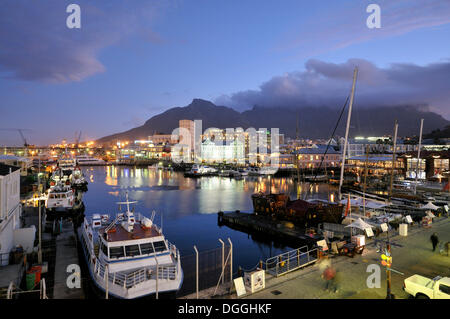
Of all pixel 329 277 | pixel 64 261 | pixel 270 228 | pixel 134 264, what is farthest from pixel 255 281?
pixel 270 228

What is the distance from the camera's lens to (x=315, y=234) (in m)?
25.6

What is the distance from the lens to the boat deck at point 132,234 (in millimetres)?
16219

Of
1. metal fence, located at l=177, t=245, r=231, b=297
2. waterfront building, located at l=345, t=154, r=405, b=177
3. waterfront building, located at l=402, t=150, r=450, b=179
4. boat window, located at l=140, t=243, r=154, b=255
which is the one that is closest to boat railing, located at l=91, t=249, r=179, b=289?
boat window, located at l=140, t=243, r=154, b=255

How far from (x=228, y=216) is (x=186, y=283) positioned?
17.8m

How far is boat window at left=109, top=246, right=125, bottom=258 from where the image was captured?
14942 millimetres

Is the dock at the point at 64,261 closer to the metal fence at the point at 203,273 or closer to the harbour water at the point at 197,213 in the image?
the metal fence at the point at 203,273

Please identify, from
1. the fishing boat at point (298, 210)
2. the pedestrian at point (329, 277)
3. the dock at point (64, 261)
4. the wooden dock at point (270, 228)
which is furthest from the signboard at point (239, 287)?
the fishing boat at point (298, 210)

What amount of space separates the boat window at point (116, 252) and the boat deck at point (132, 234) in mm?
658

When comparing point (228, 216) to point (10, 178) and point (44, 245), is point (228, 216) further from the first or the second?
point (10, 178)

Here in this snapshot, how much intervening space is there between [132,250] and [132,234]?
5.04 feet

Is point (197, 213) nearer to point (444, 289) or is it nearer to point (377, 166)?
point (444, 289)

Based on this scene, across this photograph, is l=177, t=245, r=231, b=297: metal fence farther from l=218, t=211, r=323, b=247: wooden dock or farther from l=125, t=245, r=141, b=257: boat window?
l=218, t=211, r=323, b=247: wooden dock
